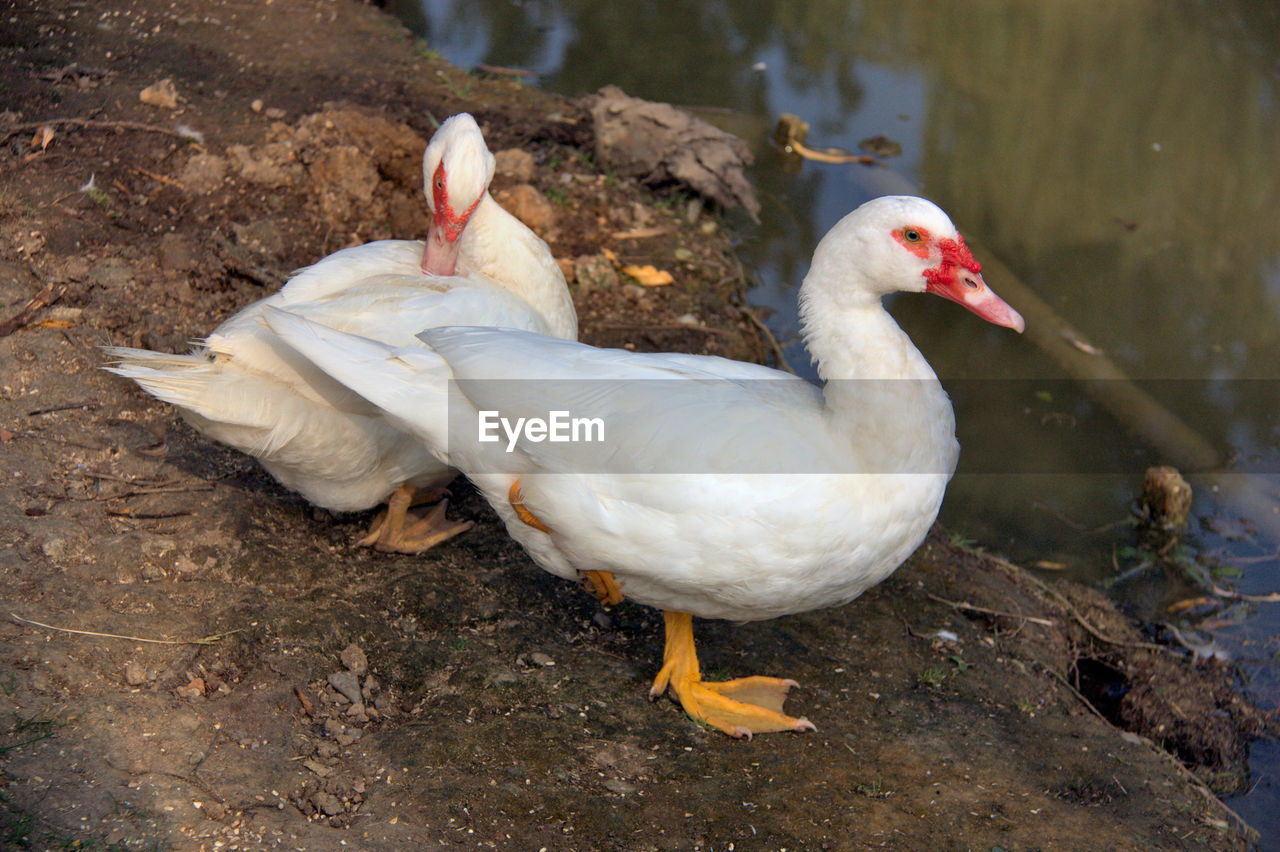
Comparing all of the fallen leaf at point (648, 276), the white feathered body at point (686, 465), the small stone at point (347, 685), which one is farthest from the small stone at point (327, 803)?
the fallen leaf at point (648, 276)

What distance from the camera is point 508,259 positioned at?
4102 millimetres

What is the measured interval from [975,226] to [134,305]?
15.3 ft

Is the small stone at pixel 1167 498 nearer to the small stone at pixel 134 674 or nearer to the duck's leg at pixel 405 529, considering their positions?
the duck's leg at pixel 405 529

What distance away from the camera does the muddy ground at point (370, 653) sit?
8.69 feet

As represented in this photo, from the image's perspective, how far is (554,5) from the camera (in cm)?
870

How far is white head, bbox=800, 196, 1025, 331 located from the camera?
2.89 metres

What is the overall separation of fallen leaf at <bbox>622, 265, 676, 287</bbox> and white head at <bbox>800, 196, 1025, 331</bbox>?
2438 mm

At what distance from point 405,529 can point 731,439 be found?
1534 mm

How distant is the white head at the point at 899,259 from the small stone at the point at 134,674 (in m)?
2.08

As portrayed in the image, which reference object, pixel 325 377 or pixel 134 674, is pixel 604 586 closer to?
pixel 325 377

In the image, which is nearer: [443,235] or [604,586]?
[604,586]

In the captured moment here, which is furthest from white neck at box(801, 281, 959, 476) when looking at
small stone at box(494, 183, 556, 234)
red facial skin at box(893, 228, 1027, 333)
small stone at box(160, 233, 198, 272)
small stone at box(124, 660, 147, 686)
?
small stone at box(160, 233, 198, 272)

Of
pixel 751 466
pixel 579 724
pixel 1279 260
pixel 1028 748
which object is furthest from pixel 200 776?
pixel 1279 260

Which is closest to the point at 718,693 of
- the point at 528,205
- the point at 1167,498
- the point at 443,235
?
the point at 443,235
